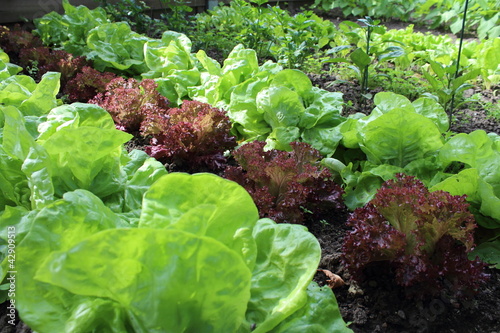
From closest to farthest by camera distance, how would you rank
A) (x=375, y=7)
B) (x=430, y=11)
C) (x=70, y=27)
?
(x=70, y=27), (x=430, y=11), (x=375, y=7)

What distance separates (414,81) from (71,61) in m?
3.30

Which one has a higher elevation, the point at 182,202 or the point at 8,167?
the point at 182,202

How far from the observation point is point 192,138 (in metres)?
2.90

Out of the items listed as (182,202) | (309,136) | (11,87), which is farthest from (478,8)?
(182,202)

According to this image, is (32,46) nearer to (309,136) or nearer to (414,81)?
(309,136)

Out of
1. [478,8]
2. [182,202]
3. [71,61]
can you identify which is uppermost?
[182,202]

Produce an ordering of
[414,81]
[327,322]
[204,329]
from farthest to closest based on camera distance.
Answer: [414,81] < [327,322] < [204,329]

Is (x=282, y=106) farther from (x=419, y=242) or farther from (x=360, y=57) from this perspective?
(x=419, y=242)

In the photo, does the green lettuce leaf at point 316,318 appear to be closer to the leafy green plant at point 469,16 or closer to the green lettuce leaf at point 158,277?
the green lettuce leaf at point 158,277

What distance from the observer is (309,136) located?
2.95 metres

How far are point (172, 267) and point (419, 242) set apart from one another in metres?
1.13

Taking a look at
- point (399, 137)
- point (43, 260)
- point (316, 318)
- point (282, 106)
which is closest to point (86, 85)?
point (282, 106)

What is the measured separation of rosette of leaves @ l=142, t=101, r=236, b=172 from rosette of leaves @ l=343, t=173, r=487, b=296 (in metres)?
1.22

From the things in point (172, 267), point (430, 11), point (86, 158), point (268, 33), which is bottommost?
point (430, 11)
